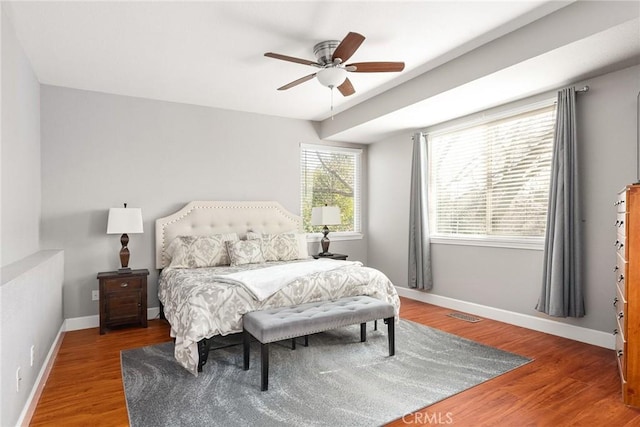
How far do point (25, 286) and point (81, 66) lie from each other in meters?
2.40

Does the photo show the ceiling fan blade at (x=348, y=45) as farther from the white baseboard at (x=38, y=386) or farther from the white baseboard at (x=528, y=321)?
the white baseboard at (x=528, y=321)

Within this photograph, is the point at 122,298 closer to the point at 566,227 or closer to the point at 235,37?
the point at 235,37

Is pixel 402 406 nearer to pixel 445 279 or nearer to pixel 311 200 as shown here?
pixel 445 279

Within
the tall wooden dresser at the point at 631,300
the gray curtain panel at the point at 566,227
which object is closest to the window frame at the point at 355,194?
the gray curtain panel at the point at 566,227

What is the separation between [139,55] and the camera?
3330 millimetres

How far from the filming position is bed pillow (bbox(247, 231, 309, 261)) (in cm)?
452

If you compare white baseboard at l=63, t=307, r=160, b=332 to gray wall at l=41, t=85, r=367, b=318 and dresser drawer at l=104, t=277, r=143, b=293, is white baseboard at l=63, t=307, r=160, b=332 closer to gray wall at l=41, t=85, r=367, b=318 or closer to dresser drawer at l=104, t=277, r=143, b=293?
gray wall at l=41, t=85, r=367, b=318

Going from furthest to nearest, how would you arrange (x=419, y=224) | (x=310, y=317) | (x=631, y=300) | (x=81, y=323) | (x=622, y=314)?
(x=419, y=224)
(x=81, y=323)
(x=310, y=317)
(x=622, y=314)
(x=631, y=300)

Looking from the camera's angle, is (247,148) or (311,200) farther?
(311,200)

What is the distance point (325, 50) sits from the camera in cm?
315

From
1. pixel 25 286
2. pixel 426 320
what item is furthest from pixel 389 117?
pixel 25 286

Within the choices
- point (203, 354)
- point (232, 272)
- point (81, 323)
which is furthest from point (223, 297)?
point (81, 323)

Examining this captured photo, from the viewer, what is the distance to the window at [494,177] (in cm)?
384

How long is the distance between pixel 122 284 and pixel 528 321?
4.38 m
